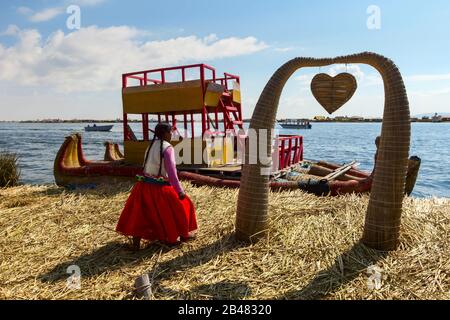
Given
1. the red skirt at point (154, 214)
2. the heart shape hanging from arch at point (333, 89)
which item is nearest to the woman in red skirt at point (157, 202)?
the red skirt at point (154, 214)

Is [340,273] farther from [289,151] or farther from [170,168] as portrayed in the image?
[289,151]

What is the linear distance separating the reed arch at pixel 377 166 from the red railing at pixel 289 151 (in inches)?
230

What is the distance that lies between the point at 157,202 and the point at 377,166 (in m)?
3.05

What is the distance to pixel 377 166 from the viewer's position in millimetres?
4867

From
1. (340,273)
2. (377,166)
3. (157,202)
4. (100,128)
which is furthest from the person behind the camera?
(100,128)

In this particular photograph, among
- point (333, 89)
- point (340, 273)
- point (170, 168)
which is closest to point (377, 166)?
point (333, 89)

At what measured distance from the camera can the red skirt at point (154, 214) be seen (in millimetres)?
5172

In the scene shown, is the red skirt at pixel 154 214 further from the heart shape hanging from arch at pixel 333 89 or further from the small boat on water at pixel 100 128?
the small boat on water at pixel 100 128

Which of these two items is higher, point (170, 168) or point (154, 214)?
point (170, 168)

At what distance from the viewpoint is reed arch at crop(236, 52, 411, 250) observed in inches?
183
